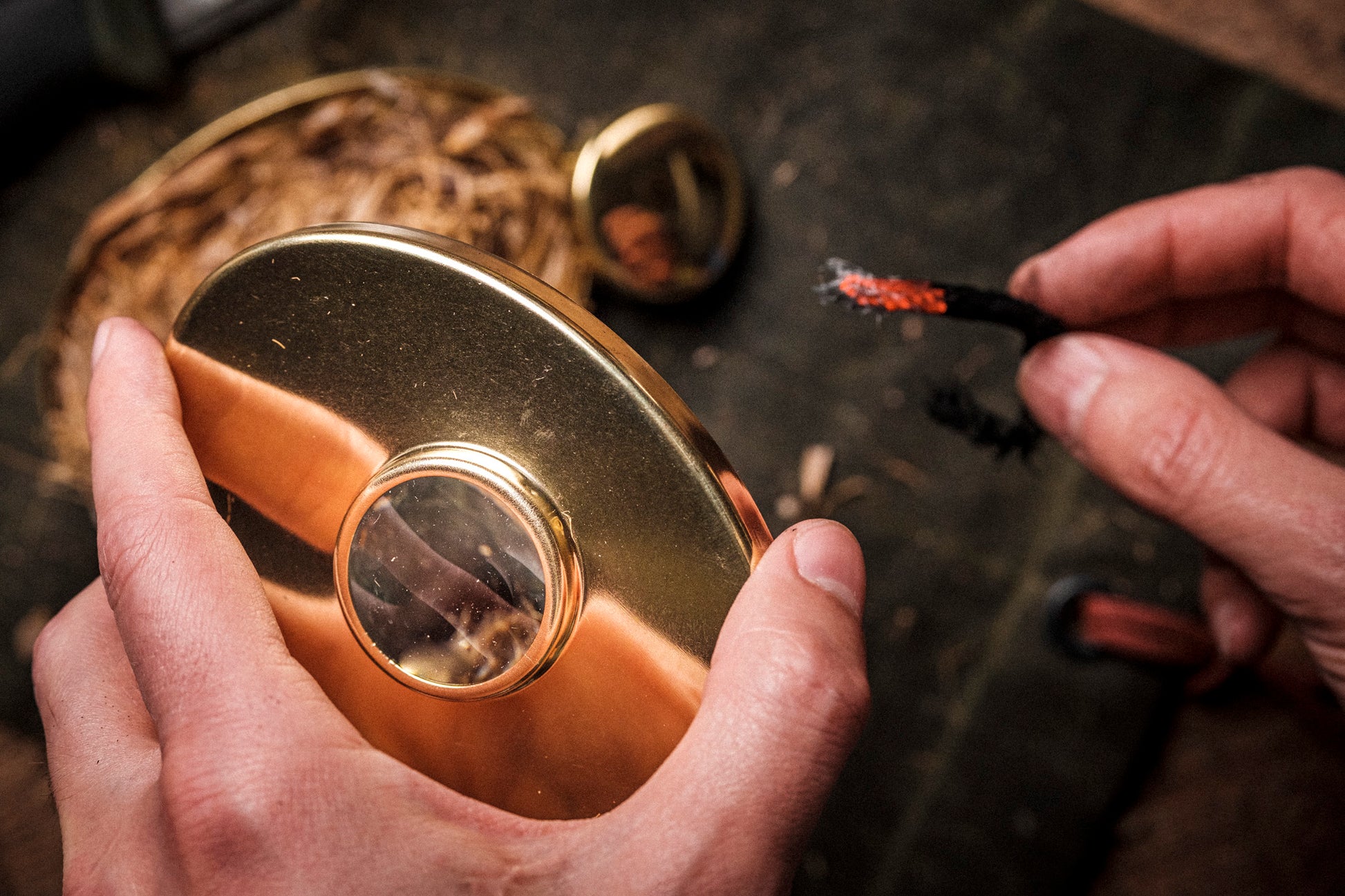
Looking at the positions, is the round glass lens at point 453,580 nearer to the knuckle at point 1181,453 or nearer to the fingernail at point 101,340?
the fingernail at point 101,340

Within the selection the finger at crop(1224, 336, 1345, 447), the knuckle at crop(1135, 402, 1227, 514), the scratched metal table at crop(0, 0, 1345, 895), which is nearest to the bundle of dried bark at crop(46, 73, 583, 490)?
the scratched metal table at crop(0, 0, 1345, 895)

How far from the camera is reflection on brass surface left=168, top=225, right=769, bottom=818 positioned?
0.37 meters

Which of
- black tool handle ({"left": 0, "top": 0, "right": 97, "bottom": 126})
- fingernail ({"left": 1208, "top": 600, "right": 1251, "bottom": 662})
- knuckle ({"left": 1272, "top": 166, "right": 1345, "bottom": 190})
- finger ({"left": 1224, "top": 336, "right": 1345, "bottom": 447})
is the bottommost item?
fingernail ({"left": 1208, "top": 600, "right": 1251, "bottom": 662})

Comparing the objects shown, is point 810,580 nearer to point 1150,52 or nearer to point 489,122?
point 489,122

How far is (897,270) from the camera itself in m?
0.91

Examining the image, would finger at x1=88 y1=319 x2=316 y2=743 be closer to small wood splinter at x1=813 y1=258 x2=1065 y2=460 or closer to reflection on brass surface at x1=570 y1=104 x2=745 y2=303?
small wood splinter at x1=813 y1=258 x2=1065 y2=460

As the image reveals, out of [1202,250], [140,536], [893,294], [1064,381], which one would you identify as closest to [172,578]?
[140,536]

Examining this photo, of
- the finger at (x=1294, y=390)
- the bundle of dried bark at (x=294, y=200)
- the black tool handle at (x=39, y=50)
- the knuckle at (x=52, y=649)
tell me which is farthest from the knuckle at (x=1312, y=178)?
the black tool handle at (x=39, y=50)

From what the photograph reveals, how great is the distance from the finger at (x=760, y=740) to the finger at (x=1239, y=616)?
23.3 inches

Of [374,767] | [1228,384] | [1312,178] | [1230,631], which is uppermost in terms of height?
[1312,178]

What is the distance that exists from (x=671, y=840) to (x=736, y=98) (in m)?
0.81

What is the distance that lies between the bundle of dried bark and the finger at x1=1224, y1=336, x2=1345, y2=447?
67cm

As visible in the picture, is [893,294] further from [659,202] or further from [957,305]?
[659,202]

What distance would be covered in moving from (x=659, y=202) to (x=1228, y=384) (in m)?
0.58
